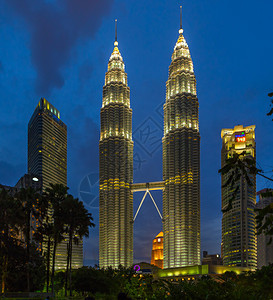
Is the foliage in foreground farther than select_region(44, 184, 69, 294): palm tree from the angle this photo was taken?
No

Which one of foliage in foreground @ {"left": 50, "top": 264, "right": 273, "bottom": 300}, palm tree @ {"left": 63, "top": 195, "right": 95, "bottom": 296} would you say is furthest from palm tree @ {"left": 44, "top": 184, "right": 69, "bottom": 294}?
foliage in foreground @ {"left": 50, "top": 264, "right": 273, "bottom": 300}

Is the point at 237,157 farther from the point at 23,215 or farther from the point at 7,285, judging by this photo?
the point at 7,285

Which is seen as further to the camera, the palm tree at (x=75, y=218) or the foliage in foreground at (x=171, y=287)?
the palm tree at (x=75, y=218)

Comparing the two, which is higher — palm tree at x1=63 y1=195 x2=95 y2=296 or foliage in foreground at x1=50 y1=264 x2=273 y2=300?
palm tree at x1=63 y1=195 x2=95 y2=296

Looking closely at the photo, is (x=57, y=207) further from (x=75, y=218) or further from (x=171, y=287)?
(x=171, y=287)

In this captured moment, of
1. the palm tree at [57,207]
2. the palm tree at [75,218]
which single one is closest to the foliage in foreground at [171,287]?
the palm tree at [75,218]

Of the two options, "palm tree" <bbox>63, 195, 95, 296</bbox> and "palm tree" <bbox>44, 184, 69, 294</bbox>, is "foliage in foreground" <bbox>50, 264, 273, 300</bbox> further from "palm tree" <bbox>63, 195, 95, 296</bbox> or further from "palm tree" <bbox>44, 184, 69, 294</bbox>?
"palm tree" <bbox>44, 184, 69, 294</bbox>

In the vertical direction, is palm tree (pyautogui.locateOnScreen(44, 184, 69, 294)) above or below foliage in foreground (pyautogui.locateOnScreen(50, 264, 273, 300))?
above

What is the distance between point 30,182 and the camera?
158 metres

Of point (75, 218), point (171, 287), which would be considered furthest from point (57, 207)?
point (171, 287)

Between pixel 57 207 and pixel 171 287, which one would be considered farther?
pixel 57 207

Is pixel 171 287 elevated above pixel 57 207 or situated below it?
below

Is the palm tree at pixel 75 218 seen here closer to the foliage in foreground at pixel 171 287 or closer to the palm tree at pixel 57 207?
the palm tree at pixel 57 207

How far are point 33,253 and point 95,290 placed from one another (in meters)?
12.5
